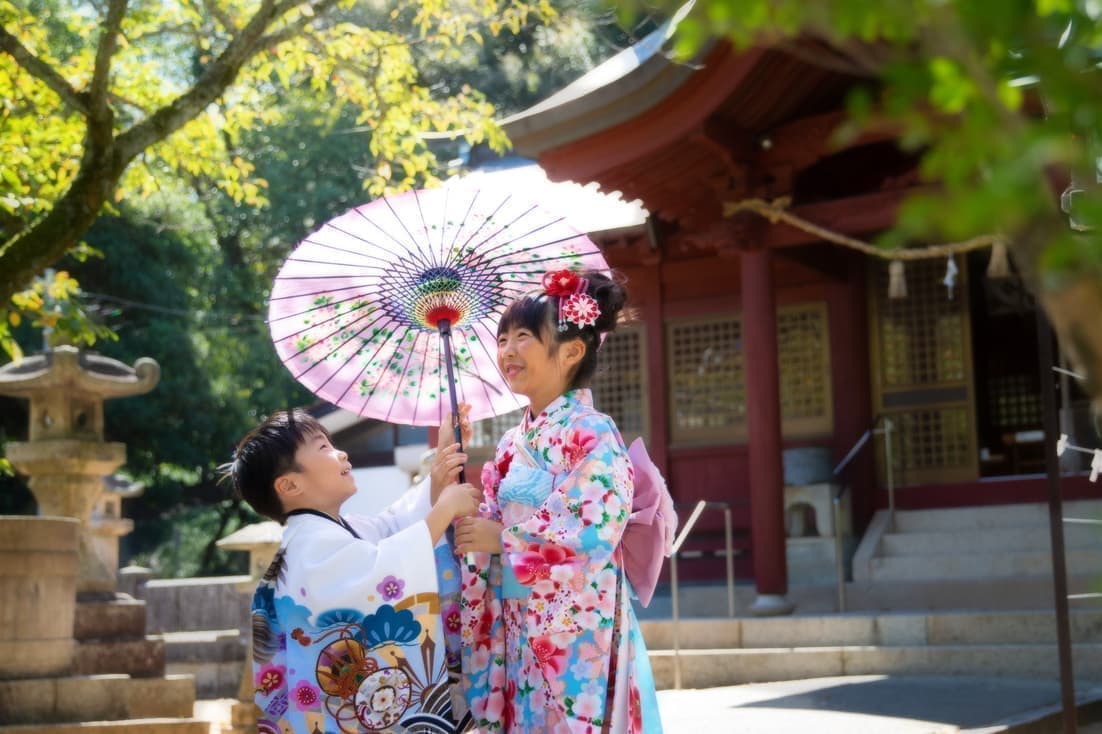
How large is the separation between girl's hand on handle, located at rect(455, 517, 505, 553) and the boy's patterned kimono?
121 millimetres

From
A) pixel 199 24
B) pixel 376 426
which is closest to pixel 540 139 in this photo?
pixel 199 24

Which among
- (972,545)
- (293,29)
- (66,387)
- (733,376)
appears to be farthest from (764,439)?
(66,387)

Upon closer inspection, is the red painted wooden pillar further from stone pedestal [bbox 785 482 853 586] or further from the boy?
the boy

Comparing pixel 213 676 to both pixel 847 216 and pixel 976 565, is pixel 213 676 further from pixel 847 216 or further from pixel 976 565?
pixel 847 216

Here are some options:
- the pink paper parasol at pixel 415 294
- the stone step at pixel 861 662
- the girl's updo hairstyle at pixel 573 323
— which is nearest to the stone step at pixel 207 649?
the stone step at pixel 861 662

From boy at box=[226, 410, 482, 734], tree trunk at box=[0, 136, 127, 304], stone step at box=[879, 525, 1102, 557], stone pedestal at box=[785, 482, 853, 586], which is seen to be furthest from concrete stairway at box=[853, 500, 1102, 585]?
boy at box=[226, 410, 482, 734]

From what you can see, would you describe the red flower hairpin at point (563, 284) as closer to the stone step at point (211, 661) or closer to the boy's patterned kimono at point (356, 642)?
the boy's patterned kimono at point (356, 642)

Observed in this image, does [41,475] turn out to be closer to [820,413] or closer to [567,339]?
[820,413]

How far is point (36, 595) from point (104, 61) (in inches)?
137

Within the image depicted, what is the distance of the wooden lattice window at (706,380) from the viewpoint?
11492mm

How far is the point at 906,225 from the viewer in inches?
38.6

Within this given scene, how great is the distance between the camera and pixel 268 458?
11.8ft

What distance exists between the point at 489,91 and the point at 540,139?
1796 centimetres

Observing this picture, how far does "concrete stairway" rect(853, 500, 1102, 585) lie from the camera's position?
898cm
